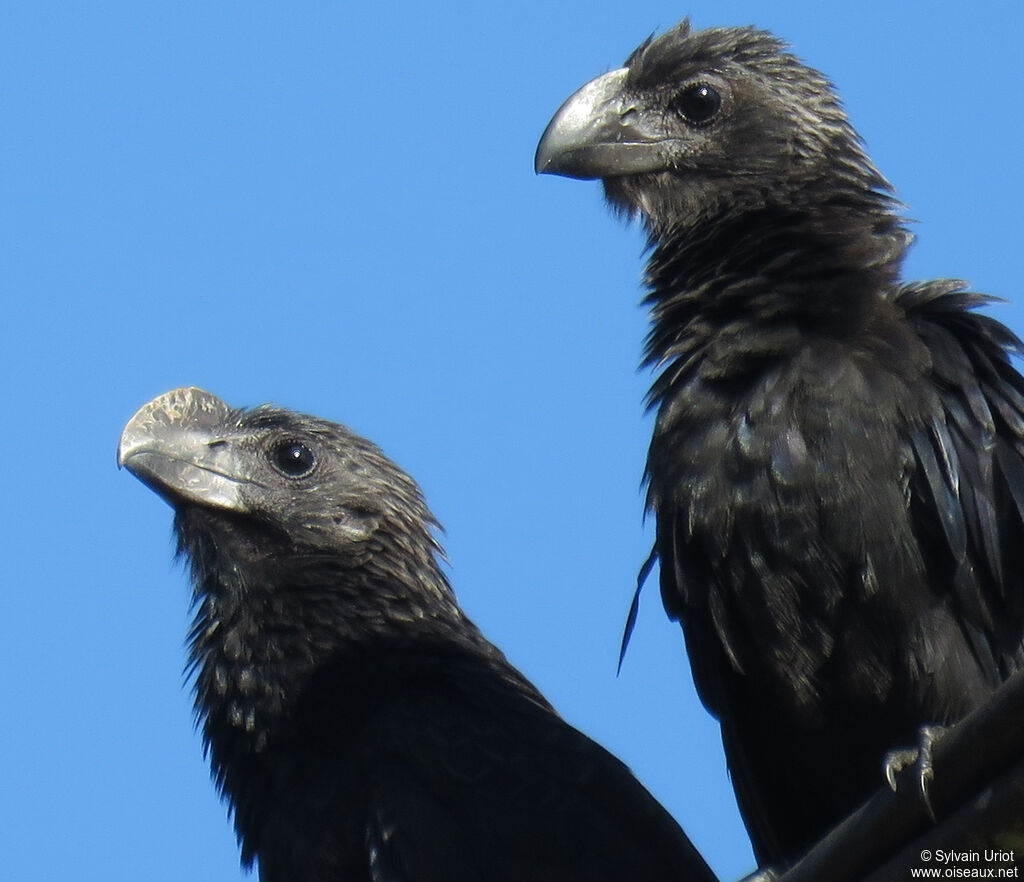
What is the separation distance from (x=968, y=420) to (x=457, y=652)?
229 cm

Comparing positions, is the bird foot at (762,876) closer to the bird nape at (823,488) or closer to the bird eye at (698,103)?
the bird nape at (823,488)

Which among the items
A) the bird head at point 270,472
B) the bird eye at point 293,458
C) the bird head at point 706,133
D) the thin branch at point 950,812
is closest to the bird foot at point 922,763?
the thin branch at point 950,812

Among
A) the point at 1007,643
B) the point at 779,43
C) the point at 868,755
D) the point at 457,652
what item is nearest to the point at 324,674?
the point at 457,652

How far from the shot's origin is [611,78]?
7254mm

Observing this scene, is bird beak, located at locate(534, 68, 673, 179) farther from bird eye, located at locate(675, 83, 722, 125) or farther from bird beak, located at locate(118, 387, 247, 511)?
bird beak, located at locate(118, 387, 247, 511)

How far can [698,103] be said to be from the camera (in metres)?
7.00

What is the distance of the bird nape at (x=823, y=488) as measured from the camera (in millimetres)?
5574

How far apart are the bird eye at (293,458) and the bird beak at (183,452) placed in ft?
0.58

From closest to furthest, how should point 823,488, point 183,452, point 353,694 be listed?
point 823,488 → point 353,694 → point 183,452

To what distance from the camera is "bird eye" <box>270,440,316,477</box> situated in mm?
7477

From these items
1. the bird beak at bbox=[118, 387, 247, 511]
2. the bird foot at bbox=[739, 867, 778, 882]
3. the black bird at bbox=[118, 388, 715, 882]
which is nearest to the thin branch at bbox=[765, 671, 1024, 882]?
the bird foot at bbox=[739, 867, 778, 882]

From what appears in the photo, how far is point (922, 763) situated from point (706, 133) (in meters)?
3.38

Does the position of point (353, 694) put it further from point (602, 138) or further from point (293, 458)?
point (602, 138)

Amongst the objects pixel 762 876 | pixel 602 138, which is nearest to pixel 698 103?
pixel 602 138
